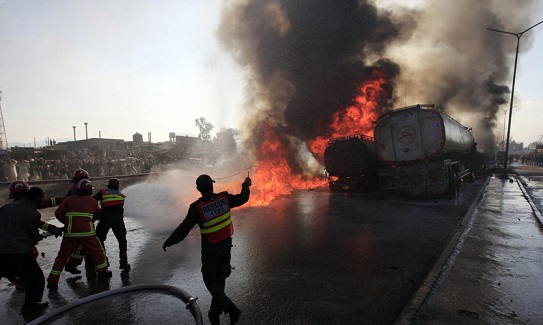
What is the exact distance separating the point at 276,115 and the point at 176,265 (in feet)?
47.3

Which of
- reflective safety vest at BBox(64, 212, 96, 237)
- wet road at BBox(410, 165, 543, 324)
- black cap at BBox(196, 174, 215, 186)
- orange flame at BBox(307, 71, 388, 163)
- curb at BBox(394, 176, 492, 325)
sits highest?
orange flame at BBox(307, 71, 388, 163)

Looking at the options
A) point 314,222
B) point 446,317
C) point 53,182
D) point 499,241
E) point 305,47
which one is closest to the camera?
point 446,317

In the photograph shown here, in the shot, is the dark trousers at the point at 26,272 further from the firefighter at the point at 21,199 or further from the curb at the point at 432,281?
the curb at the point at 432,281

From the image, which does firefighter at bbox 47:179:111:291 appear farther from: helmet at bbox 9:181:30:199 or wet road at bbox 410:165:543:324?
wet road at bbox 410:165:543:324

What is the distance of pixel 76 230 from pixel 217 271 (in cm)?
255

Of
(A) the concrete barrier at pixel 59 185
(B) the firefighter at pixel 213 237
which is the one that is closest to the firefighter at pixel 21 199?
(B) the firefighter at pixel 213 237

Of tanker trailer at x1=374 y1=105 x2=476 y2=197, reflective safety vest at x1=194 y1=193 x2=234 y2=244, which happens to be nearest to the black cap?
reflective safety vest at x1=194 y1=193 x2=234 y2=244

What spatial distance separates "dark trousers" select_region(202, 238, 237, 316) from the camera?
3.33 metres

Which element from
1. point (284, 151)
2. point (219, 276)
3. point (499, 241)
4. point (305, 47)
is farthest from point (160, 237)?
point (305, 47)

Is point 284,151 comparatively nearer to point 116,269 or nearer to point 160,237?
point 160,237

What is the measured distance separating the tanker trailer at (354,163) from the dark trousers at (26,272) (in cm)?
1195

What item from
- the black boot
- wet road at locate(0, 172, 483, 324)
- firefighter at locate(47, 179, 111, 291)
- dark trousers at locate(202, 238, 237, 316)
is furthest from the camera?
the black boot

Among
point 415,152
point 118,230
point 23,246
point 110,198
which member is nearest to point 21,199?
point 23,246

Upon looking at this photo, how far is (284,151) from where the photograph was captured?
60.1ft
